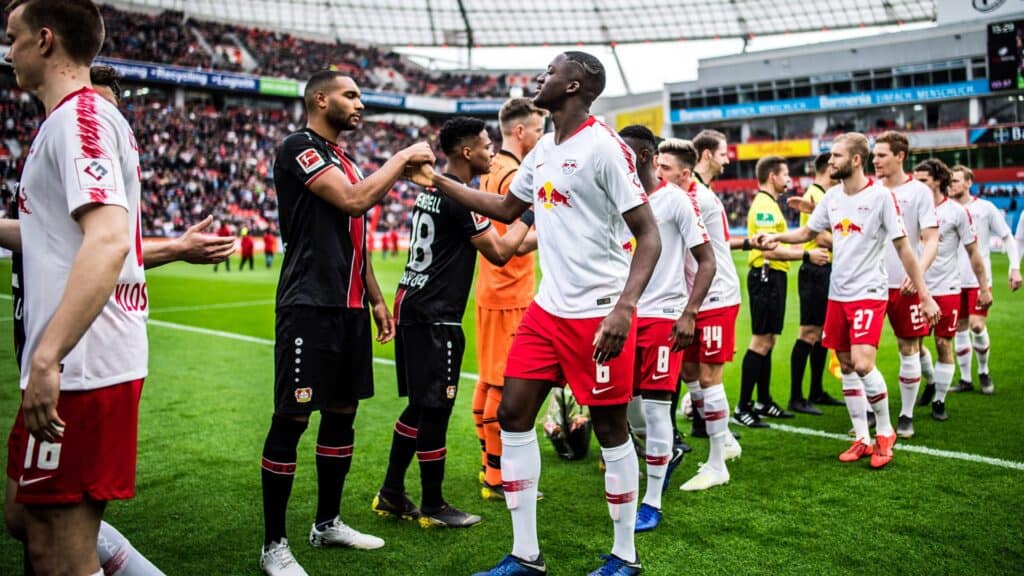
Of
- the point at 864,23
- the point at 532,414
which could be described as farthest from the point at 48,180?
the point at 864,23

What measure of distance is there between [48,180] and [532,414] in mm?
2121

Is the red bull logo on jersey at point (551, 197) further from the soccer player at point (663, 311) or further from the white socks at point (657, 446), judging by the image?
the white socks at point (657, 446)

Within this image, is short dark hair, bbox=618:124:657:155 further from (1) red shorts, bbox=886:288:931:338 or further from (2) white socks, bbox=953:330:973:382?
(2) white socks, bbox=953:330:973:382

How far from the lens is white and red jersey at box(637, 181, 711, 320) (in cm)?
466

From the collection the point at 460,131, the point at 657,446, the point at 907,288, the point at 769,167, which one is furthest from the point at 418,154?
the point at 769,167

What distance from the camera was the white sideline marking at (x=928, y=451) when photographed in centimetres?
520

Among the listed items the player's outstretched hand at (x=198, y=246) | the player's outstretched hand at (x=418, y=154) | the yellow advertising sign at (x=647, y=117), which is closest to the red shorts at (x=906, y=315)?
the player's outstretched hand at (x=418, y=154)

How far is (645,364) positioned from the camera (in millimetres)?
4598

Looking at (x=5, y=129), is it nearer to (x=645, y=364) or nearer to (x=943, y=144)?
(x=645, y=364)

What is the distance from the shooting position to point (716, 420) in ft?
16.8

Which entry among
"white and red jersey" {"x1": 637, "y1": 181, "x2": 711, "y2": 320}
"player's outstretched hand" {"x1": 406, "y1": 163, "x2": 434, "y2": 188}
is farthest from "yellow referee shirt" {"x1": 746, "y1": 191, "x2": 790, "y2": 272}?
"player's outstretched hand" {"x1": 406, "y1": 163, "x2": 434, "y2": 188}

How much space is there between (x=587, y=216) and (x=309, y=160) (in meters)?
1.30

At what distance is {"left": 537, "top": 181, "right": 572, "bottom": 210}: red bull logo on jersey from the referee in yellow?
3347mm

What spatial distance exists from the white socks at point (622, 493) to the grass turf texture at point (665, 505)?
209mm
